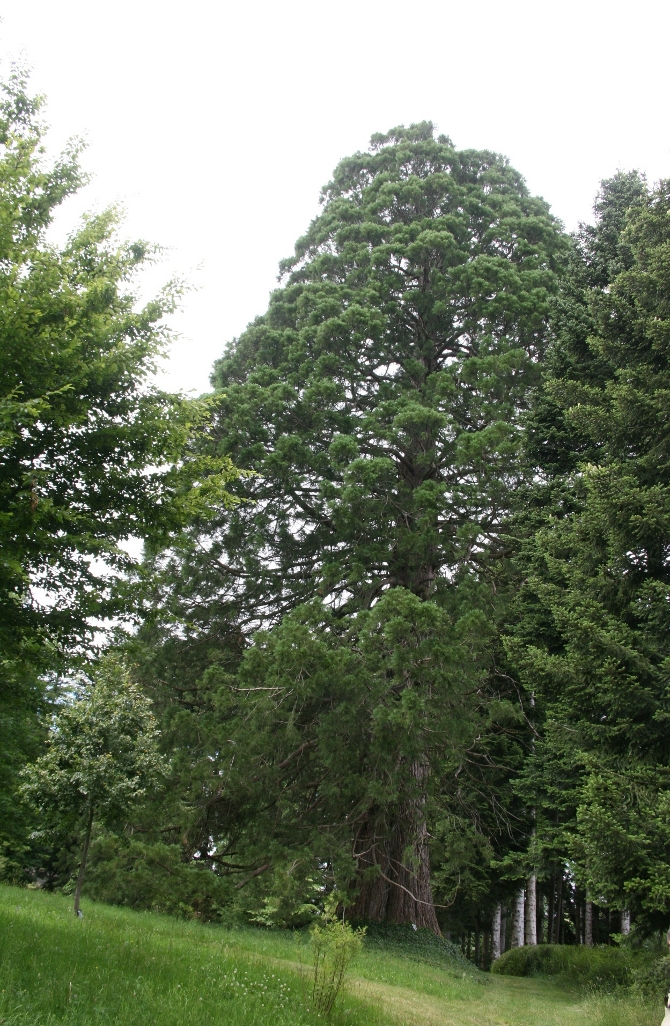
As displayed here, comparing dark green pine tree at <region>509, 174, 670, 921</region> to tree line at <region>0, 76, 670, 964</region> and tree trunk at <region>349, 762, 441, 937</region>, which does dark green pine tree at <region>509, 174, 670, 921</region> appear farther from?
tree trunk at <region>349, 762, 441, 937</region>

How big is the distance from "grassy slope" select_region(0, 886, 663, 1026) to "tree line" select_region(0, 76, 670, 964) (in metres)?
1.70

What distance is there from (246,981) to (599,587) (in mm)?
6225

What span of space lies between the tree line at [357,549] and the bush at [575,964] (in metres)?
1.76

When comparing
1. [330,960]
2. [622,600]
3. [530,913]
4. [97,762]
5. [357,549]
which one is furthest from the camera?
[530,913]

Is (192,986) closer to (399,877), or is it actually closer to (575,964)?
(399,877)

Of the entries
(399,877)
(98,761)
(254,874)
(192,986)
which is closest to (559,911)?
(399,877)

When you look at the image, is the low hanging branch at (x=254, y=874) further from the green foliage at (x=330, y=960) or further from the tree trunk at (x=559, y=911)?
the tree trunk at (x=559, y=911)

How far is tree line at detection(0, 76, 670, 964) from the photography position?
644 cm

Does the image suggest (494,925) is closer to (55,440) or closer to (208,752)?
(208,752)

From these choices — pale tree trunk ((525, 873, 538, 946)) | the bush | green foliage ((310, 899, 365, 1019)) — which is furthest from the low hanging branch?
pale tree trunk ((525, 873, 538, 946))

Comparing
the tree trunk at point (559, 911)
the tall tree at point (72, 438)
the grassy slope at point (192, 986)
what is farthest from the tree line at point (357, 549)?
the tree trunk at point (559, 911)

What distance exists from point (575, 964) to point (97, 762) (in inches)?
421

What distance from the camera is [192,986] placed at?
5.93 m

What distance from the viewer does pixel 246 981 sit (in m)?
6.64
